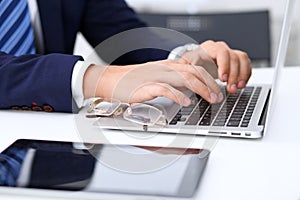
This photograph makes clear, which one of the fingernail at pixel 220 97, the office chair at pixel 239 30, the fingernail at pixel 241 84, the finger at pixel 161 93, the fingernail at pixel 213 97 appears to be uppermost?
the finger at pixel 161 93

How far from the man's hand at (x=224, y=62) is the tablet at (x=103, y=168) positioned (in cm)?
34

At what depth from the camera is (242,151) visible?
2.76ft

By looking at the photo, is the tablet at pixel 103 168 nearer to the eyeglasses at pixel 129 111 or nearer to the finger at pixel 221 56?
the eyeglasses at pixel 129 111

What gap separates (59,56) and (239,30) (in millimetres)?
1499

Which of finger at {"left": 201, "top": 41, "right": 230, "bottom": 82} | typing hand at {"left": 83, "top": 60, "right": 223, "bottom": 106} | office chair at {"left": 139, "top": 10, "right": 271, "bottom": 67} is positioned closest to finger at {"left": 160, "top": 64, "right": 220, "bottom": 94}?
typing hand at {"left": 83, "top": 60, "right": 223, "bottom": 106}

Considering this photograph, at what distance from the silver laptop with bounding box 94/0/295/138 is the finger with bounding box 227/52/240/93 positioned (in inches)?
1.9

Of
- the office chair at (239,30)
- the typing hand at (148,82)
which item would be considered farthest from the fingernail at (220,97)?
the office chair at (239,30)

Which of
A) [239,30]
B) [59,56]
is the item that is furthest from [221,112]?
[239,30]

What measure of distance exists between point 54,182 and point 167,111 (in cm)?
30

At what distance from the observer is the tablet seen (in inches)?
27.7

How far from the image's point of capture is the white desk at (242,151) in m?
0.71

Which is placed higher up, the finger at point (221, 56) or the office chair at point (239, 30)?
the finger at point (221, 56)

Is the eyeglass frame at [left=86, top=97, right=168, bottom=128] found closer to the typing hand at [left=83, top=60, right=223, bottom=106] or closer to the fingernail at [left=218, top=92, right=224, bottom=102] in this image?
the typing hand at [left=83, top=60, right=223, bottom=106]

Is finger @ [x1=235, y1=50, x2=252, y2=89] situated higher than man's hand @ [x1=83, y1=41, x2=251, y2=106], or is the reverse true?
man's hand @ [x1=83, y1=41, x2=251, y2=106]
